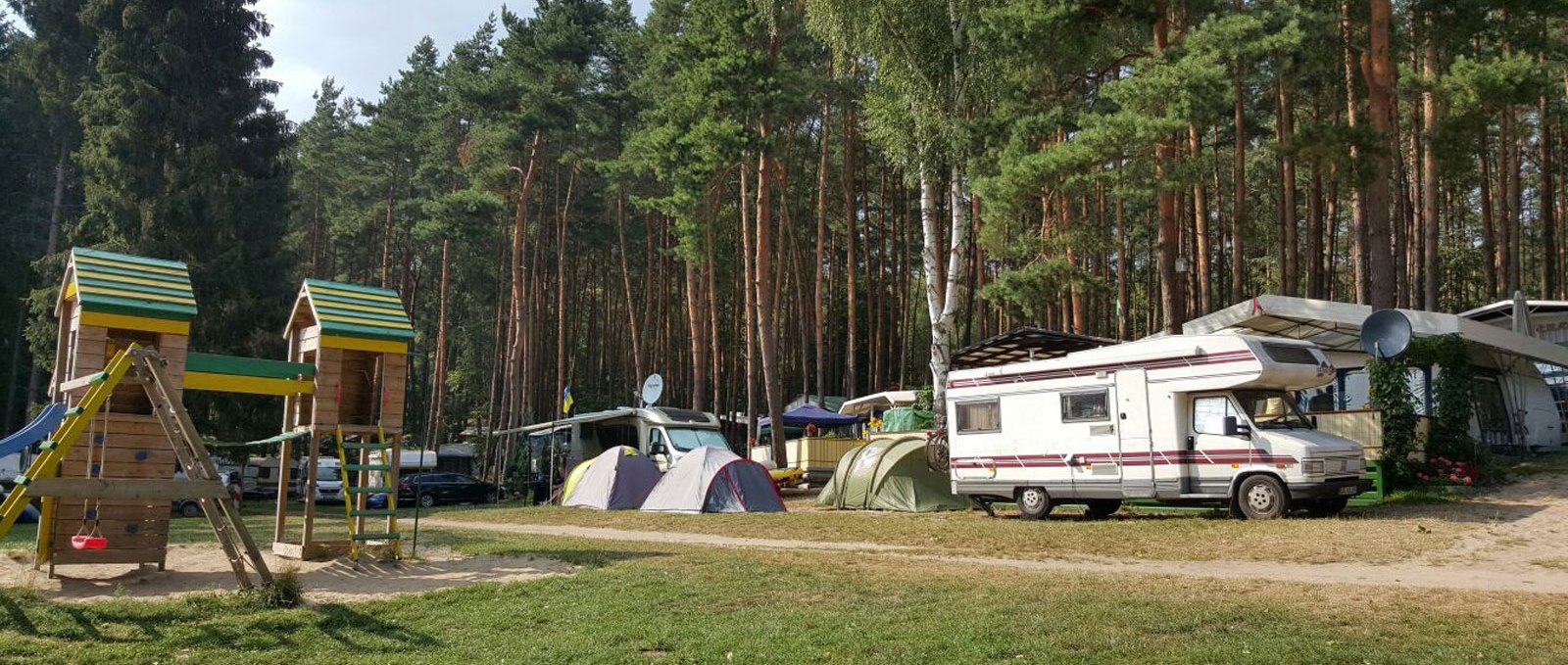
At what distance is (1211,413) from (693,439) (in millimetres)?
15556

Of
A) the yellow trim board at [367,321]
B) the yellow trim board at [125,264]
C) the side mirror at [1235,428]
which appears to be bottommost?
the side mirror at [1235,428]

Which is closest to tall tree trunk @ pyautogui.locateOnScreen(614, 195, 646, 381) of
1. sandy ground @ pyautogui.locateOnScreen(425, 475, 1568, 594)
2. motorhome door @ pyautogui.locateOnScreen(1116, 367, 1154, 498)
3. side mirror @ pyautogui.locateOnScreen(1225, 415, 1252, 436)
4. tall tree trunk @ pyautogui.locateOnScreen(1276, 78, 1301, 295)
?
tall tree trunk @ pyautogui.locateOnScreen(1276, 78, 1301, 295)

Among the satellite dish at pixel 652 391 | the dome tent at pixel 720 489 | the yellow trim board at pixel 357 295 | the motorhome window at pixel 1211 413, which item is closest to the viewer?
the yellow trim board at pixel 357 295

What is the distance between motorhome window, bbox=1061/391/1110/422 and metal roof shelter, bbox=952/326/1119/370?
12.5 feet

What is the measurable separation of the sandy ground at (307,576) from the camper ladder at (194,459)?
2.20 feet

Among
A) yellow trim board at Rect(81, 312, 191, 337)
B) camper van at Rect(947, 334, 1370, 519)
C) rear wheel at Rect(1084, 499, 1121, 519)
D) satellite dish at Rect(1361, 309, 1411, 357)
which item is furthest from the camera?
rear wheel at Rect(1084, 499, 1121, 519)

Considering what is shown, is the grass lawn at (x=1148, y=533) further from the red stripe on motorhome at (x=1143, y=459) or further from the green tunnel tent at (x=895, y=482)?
the green tunnel tent at (x=895, y=482)

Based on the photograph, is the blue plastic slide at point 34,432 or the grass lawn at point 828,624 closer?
the grass lawn at point 828,624

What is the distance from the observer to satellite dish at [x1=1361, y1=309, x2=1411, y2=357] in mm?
15492

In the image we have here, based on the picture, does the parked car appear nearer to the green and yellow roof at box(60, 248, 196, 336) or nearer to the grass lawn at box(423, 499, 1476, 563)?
the grass lawn at box(423, 499, 1476, 563)

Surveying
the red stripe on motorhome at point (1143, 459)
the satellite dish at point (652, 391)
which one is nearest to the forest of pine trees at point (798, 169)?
the satellite dish at point (652, 391)

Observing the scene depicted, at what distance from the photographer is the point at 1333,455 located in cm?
1364

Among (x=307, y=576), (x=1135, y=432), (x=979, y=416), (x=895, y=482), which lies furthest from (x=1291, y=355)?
(x=307, y=576)

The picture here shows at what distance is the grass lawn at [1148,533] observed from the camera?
11.5 metres
